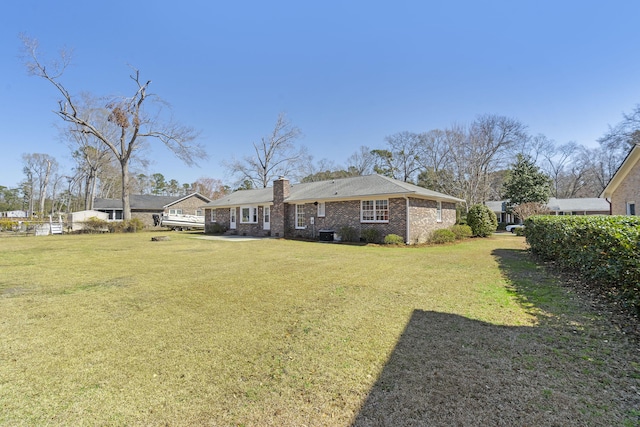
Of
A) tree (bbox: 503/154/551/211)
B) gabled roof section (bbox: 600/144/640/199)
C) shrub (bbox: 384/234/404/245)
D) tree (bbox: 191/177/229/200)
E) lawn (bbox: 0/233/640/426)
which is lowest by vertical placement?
lawn (bbox: 0/233/640/426)

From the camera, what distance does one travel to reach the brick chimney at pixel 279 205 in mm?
19250

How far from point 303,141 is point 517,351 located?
3741cm

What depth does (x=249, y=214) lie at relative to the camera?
22312 millimetres

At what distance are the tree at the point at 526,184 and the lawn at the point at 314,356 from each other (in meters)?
31.7

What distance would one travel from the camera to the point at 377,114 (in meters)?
25.3

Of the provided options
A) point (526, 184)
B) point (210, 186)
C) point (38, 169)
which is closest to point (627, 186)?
point (526, 184)

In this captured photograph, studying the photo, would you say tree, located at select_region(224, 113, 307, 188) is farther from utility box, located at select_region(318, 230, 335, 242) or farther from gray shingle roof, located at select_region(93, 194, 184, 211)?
utility box, located at select_region(318, 230, 335, 242)

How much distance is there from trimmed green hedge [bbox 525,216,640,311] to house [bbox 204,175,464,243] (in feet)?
22.4

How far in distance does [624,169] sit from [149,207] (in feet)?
136

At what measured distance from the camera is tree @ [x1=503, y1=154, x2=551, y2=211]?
32.0 meters

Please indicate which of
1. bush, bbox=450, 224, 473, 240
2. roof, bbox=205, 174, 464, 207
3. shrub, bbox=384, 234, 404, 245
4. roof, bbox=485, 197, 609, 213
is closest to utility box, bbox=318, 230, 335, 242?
roof, bbox=205, 174, 464, 207

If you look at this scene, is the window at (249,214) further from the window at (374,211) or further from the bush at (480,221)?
the bush at (480,221)

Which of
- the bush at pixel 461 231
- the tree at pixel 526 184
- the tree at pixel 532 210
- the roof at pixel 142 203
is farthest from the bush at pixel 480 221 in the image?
the roof at pixel 142 203

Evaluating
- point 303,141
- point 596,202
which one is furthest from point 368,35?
point 596,202
